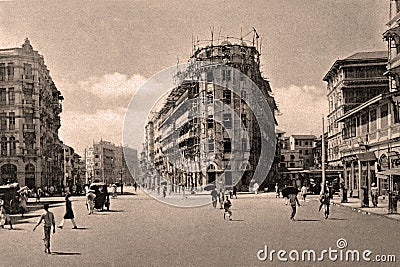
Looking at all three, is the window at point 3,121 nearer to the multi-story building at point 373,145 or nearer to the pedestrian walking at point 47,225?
the pedestrian walking at point 47,225

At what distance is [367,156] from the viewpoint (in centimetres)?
1709

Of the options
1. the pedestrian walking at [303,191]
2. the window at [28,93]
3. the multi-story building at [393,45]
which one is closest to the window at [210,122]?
the pedestrian walking at [303,191]

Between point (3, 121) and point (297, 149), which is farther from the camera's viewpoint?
point (297, 149)

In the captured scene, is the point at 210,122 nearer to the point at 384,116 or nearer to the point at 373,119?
the point at 373,119

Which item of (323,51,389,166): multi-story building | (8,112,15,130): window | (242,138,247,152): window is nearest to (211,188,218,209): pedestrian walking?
(242,138,247,152): window

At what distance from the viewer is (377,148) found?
16.3 metres

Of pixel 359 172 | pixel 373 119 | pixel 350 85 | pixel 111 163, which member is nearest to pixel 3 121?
pixel 111 163

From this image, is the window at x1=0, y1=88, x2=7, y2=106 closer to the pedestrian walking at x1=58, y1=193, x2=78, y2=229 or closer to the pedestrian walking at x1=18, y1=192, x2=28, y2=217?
the pedestrian walking at x1=18, y1=192, x2=28, y2=217

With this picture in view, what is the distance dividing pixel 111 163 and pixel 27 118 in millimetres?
3315

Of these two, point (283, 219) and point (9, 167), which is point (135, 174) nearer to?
point (9, 167)

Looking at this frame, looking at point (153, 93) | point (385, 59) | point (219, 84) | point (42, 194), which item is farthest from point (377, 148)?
point (42, 194)

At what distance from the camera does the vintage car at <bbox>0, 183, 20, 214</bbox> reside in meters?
12.1

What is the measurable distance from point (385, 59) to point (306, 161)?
8384 millimetres

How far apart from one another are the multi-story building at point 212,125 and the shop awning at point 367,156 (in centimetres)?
416
